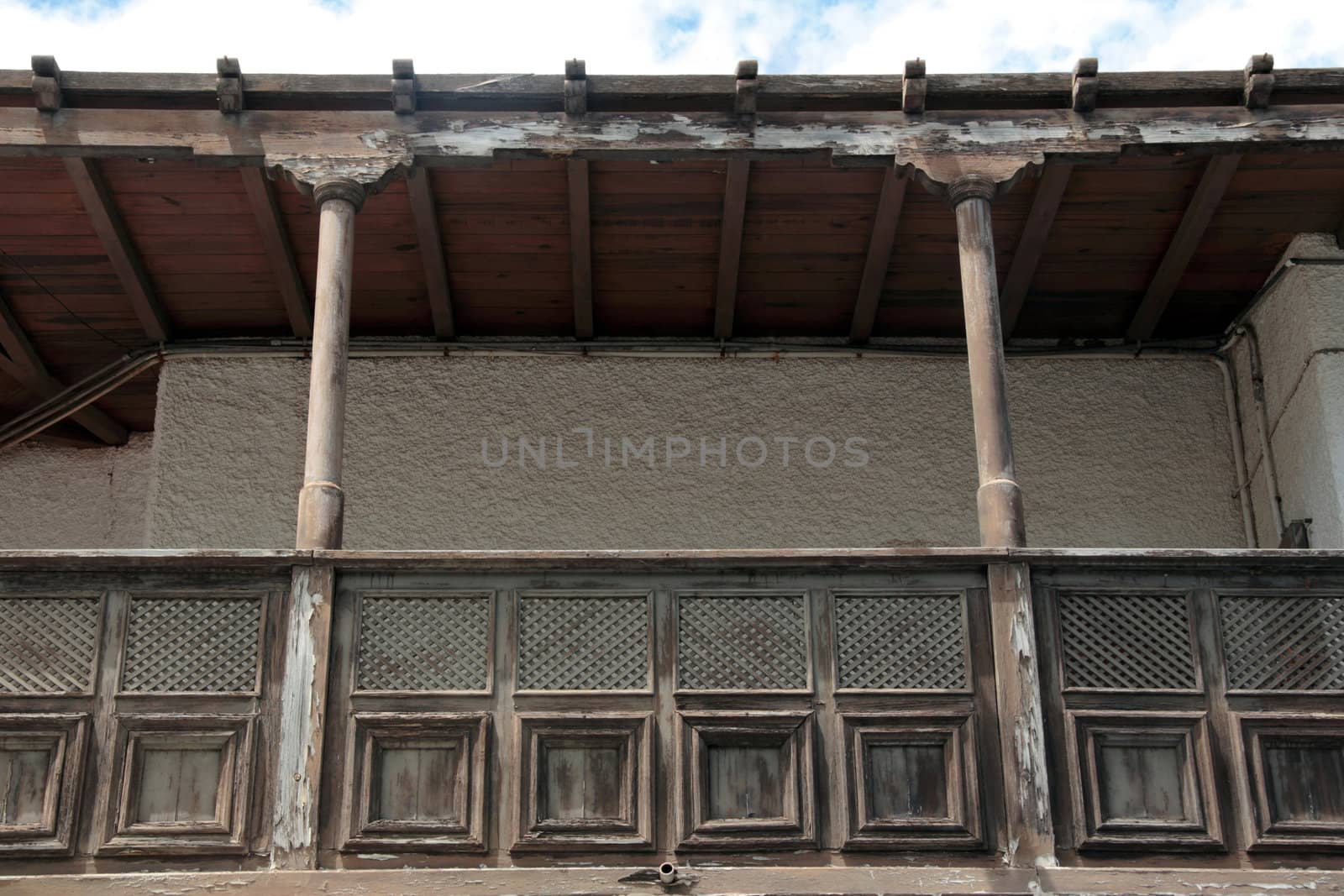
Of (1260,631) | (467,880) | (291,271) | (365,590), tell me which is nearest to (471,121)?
(291,271)

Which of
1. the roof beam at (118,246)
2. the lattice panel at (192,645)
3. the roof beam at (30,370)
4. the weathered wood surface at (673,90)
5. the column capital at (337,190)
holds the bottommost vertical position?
the lattice panel at (192,645)

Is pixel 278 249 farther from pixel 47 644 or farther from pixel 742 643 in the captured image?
pixel 742 643

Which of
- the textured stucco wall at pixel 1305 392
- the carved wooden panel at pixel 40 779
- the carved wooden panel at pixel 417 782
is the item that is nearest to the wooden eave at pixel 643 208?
the textured stucco wall at pixel 1305 392

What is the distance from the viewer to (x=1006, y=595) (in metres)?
6.34

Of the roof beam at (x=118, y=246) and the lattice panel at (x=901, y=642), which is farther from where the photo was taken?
the roof beam at (x=118, y=246)

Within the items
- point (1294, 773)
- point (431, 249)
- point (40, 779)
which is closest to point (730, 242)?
point (431, 249)

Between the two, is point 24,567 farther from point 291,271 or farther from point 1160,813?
point 1160,813

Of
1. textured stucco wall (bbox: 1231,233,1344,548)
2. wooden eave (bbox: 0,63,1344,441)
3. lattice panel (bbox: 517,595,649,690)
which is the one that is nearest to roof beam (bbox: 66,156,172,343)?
wooden eave (bbox: 0,63,1344,441)

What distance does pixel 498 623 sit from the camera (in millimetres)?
6359

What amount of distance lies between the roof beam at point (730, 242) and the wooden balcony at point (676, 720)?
7.80 feet

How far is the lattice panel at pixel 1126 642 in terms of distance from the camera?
632 cm

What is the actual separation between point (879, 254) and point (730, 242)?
0.80 m

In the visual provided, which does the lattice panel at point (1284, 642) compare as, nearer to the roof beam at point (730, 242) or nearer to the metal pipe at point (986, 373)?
the metal pipe at point (986, 373)

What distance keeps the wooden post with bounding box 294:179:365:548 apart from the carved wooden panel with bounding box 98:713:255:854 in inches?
31.5
